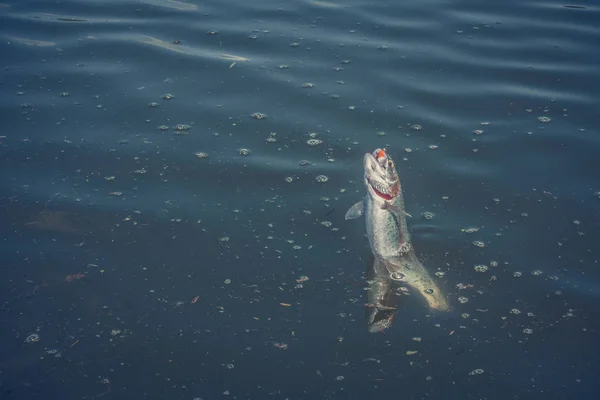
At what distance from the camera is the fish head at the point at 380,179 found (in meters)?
6.72

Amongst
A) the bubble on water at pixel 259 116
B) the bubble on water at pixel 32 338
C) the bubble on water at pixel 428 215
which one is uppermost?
the bubble on water at pixel 259 116

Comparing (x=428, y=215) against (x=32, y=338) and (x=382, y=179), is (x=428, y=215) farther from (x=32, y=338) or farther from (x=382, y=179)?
(x=32, y=338)

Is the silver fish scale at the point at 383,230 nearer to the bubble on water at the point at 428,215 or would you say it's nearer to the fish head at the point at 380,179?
the fish head at the point at 380,179

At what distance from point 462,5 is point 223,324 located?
776 cm

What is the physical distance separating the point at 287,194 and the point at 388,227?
144 centimetres

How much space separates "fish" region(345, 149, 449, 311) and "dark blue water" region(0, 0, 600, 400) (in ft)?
0.65

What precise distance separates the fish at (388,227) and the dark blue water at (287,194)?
20cm

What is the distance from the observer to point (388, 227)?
6824 millimetres

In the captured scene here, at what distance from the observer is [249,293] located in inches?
261

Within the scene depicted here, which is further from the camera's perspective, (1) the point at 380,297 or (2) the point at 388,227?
(2) the point at 388,227

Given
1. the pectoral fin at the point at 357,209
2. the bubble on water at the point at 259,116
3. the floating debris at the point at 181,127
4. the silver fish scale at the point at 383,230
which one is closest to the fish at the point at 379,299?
the silver fish scale at the point at 383,230

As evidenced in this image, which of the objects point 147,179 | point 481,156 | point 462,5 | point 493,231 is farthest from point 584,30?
point 147,179

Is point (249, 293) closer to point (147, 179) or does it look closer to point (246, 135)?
point (147, 179)

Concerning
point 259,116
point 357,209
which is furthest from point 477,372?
point 259,116
